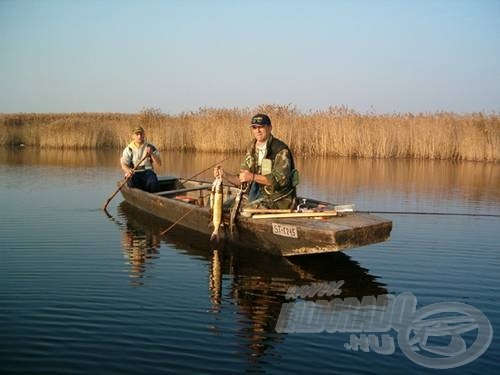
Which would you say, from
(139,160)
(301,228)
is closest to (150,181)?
(139,160)

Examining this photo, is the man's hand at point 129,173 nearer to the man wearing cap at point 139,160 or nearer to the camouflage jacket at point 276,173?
the man wearing cap at point 139,160

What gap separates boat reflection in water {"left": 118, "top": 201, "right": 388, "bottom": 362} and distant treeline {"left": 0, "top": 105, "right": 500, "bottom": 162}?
16395 mm

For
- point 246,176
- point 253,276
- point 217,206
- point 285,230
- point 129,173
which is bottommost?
point 253,276

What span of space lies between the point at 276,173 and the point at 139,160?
463 cm

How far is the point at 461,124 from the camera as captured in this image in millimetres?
23188

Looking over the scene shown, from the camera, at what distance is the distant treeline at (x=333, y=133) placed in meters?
23.0

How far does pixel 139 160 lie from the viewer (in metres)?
10.9

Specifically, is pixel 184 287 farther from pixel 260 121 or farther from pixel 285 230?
pixel 260 121

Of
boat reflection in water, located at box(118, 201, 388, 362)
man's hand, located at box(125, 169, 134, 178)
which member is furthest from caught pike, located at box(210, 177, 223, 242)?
man's hand, located at box(125, 169, 134, 178)

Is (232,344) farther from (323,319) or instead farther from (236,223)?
(236,223)

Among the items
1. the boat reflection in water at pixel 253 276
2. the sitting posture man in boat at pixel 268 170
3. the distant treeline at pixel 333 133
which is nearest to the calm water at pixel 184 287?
the boat reflection in water at pixel 253 276

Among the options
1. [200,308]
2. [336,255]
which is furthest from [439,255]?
[200,308]

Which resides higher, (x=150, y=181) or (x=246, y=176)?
(x=246, y=176)

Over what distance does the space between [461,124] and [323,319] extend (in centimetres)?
2062
